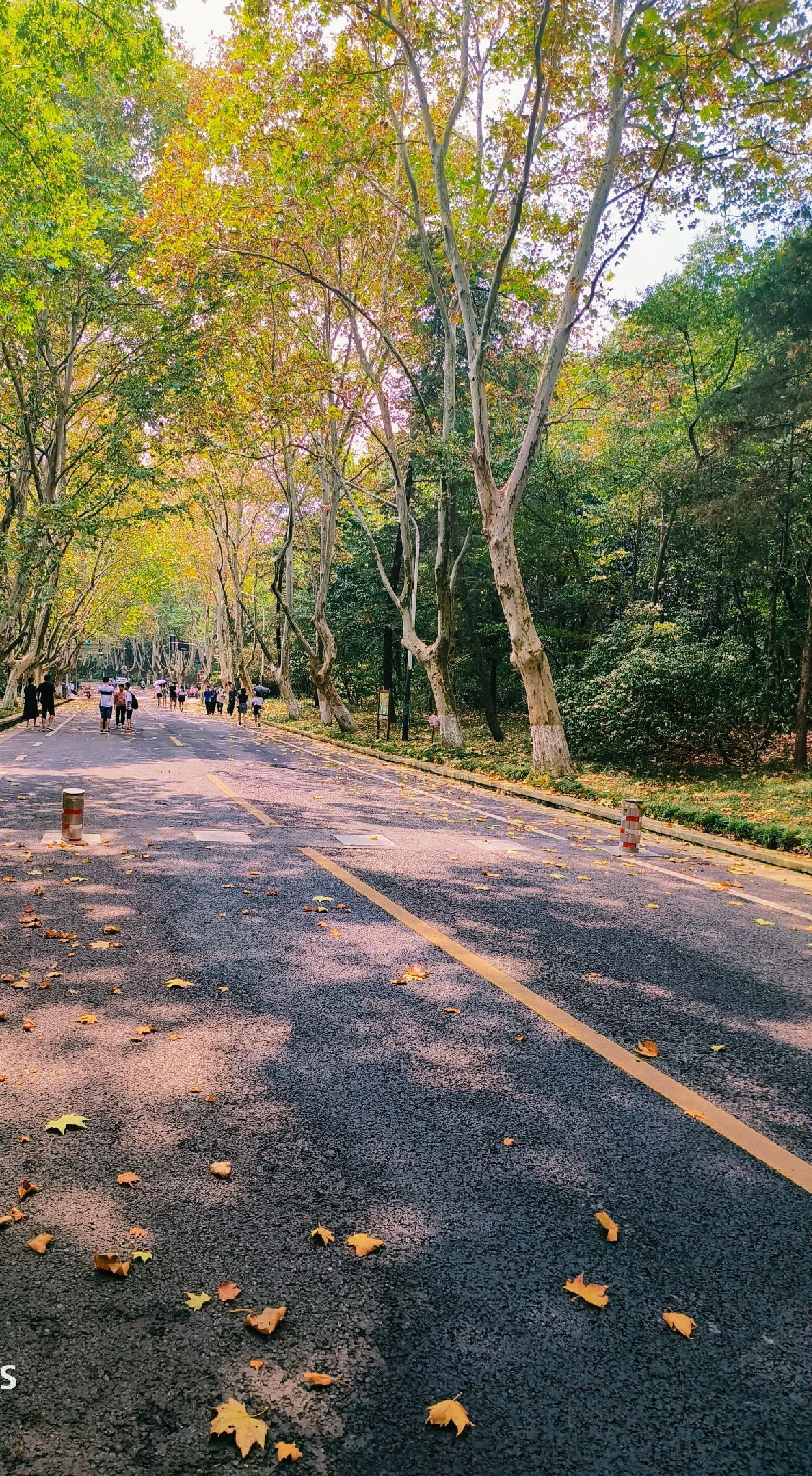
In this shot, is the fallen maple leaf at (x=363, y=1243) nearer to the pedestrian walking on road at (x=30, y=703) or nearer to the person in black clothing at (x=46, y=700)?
the pedestrian walking on road at (x=30, y=703)

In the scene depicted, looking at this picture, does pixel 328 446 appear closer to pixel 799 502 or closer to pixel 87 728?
pixel 87 728

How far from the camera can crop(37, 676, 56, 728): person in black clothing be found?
31750 mm

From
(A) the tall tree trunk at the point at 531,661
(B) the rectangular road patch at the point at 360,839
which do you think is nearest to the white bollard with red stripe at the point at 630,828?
(B) the rectangular road patch at the point at 360,839

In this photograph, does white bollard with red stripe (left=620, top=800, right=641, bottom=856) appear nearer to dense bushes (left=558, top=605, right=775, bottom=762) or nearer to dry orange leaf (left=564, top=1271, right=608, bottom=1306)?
dry orange leaf (left=564, top=1271, right=608, bottom=1306)

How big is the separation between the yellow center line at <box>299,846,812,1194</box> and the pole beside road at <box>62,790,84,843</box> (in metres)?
3.68

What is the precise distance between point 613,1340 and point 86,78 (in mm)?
17532

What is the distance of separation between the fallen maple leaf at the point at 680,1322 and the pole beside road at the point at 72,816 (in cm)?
725

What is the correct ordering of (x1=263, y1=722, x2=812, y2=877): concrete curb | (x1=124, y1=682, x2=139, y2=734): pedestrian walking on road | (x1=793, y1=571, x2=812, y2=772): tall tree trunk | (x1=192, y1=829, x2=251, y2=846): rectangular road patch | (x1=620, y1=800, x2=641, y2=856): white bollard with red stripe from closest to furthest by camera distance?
(x1=192, y1=829, x2=251, y2=846): rectangular road patch → (x1=620, y1=800, x2=641, y2=856): white bollard with red stripe → (x1=263, y1=722, x2=812, y2=877): concrete curb → (x1=793, y1=571, x2=812, y2=772): tall tree trunk → (x1=124, y1=682, x2=139, y2=734): pedestrian walking on road

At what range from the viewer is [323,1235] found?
2666 mm

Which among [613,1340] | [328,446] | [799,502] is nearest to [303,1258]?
[613,1340]

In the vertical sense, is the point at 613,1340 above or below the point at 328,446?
below

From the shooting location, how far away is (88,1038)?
13.3 feet

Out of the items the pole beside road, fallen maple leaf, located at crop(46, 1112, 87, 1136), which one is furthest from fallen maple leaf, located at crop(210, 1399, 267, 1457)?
the pole beside road

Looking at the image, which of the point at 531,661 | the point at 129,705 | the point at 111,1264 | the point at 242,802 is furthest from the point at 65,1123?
the point at 129,705
